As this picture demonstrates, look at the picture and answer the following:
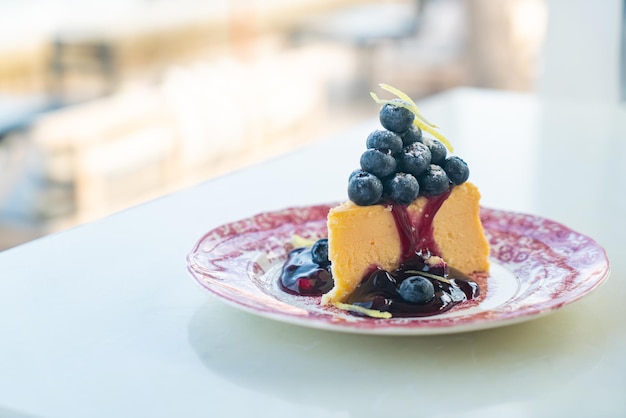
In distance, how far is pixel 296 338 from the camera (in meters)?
0.97

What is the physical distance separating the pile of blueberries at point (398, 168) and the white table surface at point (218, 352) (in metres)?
0.17

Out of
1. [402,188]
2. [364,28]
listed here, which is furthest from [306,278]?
[364,28]

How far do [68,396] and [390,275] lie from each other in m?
0.37

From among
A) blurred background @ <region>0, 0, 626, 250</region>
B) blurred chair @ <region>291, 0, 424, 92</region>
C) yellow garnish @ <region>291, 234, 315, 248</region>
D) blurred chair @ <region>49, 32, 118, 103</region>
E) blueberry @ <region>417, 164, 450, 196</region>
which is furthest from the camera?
blurred chair @ <region>291, 0, 424, 92</region>

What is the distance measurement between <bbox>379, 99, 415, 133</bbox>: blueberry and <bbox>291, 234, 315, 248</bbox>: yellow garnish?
20cm

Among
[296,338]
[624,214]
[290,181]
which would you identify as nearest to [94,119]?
[290,181]

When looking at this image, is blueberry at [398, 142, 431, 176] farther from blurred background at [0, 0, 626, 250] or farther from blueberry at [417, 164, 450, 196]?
blurred background at [0, 0, 626, 250]

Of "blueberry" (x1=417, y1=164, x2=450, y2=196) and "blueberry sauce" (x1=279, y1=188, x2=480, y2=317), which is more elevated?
"blueberry" (x1=417, y1=164, x2=450, y2=196)

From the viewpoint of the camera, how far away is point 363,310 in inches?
38.7

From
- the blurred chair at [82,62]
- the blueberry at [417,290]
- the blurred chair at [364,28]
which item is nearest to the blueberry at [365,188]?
the blueberry at [417,290]

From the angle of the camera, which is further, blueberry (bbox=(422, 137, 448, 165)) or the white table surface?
blueberry (bbox=(422, 137, 448, 165))

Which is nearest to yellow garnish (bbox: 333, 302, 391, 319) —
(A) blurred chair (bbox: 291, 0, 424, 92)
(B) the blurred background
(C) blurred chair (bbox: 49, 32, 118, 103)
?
(B) the blurred background

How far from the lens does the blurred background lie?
11.7 feet

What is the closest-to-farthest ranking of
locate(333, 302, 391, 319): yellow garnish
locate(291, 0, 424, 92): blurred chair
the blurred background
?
locate(333, 302, 391, 319): yellow garnish, the blurred background, locate(291, 0, 424, 92): blurred chair
